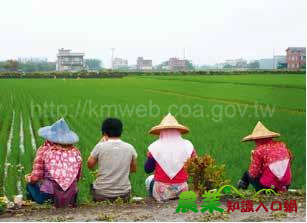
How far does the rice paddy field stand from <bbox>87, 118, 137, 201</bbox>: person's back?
54 centimetres

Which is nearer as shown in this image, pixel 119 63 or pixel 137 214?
pixel 137 214

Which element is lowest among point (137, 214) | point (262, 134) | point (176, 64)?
point (137, 214)

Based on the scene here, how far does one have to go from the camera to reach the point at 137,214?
386 cm

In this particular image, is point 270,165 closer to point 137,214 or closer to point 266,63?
point 137,214

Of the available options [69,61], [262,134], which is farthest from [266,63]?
[262,134]

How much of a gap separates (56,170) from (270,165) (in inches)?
60.0

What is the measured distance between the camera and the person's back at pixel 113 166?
164 inches

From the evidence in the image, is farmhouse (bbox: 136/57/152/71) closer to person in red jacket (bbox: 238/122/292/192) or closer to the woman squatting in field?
person in red jacket (bbox: 238/122/292/192)

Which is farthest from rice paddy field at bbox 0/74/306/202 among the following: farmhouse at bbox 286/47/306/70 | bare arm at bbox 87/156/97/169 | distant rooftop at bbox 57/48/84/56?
distant rooftop at bbox 57/48/84/56

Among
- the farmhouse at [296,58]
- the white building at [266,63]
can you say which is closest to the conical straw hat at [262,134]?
the farmhouse at [296,58]

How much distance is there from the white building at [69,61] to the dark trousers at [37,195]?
291cm

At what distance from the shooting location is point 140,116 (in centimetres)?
919

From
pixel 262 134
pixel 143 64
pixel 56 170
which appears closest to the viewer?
pixel 56 170

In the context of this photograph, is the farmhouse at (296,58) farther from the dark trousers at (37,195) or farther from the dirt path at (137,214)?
the dark trousers at (37,195)
